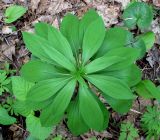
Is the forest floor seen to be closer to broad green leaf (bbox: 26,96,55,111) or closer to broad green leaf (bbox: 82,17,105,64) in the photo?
broad green leaf (bbox: 26,96,55,111)

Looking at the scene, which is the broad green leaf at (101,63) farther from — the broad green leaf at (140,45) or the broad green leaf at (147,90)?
the broad green leaf at (140,45)

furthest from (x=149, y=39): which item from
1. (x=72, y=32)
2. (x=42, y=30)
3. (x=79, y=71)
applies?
(x=42, y=30)

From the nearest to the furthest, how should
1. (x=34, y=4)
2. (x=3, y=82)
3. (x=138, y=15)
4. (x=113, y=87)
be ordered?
(x=113, y=87)
(x=3, y=82)
(x=138, y=15)
(x=34, y=4)

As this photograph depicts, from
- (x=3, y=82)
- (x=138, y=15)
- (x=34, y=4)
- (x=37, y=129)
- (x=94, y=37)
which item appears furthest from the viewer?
(x=34, y=4)

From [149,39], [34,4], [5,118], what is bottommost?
[5,118]

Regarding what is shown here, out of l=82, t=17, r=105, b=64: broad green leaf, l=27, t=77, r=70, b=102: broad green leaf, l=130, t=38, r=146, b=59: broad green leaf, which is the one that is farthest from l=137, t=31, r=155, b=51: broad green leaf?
l=27, t=77, r=70, b=102: broad green leaf

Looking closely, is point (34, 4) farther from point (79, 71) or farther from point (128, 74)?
point (128, 74)
